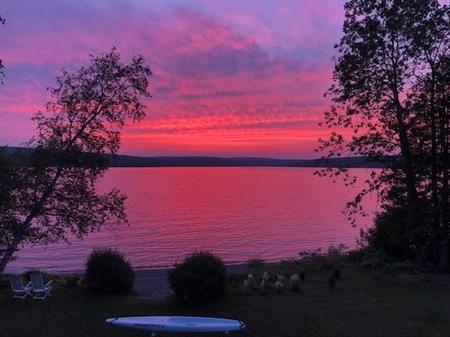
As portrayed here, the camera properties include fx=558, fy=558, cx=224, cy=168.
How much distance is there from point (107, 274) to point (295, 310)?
657 cm

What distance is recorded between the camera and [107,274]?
18.2m

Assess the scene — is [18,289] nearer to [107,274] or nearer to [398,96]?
[107,274]

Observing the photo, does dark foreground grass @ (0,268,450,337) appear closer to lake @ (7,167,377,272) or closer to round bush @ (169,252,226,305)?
round bush @ (169,252,226,305)

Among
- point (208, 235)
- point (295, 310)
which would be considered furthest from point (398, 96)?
point (208, 235)

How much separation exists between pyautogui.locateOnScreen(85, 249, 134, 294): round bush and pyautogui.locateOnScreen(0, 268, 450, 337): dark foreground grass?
554mm

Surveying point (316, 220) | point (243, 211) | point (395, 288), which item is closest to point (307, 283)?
point (395, 288)

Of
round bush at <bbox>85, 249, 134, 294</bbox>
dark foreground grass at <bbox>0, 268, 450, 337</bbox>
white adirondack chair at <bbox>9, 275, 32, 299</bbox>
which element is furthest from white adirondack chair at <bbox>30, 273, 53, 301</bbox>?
round bush at <bbox>85, 249, 134, 294</bbox>

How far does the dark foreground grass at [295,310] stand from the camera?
13070 mm

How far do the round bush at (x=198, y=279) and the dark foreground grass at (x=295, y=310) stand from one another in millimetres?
384

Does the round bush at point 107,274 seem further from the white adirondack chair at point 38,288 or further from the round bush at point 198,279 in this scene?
the round bush at point 198,279

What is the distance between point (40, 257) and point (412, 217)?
27945 millimetres

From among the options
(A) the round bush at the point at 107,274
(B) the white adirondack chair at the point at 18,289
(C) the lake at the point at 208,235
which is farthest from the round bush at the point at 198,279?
(C) the lake at the point at 208,235

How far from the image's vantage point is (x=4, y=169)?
16312 mm

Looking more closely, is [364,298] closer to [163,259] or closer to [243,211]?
[163,259]
